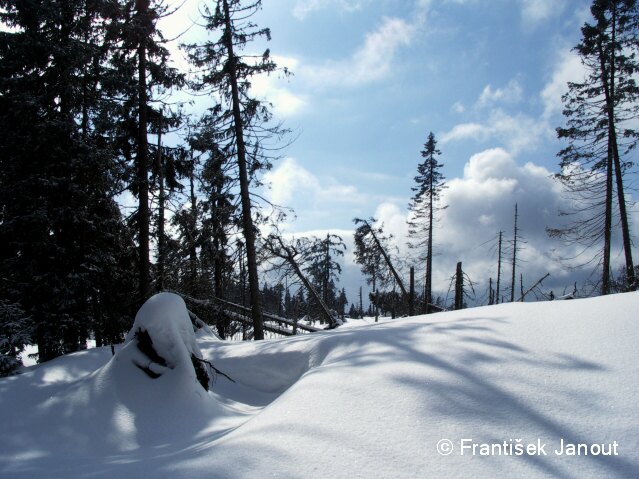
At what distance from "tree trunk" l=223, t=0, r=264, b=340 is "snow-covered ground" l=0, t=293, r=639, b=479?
6525mm

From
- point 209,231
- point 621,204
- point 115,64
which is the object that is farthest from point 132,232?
point 621,204

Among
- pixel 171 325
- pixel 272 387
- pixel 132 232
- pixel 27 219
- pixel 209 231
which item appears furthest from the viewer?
pixel 132 232

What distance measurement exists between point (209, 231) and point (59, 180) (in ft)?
16.4

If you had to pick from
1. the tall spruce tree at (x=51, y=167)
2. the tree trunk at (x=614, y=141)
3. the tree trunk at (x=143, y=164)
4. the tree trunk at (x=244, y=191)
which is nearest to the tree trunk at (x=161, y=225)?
the tree trunk at (x=143, y=164)

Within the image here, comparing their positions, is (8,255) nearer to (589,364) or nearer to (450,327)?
(450,327)

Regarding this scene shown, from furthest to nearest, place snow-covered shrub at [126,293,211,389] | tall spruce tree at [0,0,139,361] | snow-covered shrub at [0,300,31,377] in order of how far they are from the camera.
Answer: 1. tall spruce tree at [0,0,139,361]
2. snow-covered shrub at [0,300,31,377]
3. snow-covered shrub at [126,293,211,389]

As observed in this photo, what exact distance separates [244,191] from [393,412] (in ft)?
36.9

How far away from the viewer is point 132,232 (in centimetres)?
1494

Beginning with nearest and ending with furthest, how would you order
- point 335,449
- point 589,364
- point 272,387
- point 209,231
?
point 335,449
point 589,364
point 272,387
point 209,231

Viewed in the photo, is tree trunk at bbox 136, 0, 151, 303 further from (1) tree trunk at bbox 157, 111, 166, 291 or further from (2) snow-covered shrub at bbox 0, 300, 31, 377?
(2) snow-covered shrub at bbox 0, 300, 31, 377

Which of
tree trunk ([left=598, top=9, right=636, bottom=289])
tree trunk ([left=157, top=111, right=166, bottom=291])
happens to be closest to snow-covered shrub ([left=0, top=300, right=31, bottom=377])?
tree trunk ([left=157, top=111, right=166, bottom=291])

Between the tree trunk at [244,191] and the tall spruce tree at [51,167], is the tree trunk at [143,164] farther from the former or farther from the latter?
the tree trunk at [244,191]

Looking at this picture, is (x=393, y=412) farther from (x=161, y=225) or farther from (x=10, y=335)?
(x=161, y=225)

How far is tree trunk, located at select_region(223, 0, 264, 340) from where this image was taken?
1293 cm
